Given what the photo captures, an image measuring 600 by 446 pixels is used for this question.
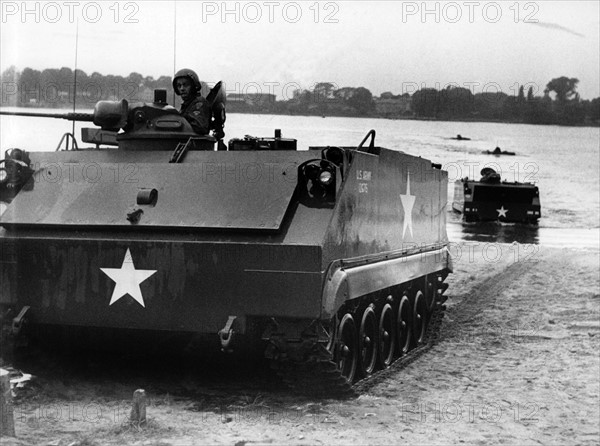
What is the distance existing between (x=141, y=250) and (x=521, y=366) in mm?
4514

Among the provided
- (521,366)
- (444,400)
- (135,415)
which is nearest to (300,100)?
(521,366)

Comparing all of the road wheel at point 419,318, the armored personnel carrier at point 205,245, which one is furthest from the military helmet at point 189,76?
the road wheel at point 419,318

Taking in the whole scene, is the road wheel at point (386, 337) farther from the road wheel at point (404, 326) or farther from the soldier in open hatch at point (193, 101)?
the soldier in open hatch at point (193, 101)

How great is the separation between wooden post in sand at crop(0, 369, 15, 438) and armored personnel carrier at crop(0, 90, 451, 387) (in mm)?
1175

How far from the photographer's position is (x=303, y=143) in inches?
838

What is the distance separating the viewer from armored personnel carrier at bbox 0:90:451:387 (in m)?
6.72

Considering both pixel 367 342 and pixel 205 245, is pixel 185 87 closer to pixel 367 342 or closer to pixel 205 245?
pixel 205 245

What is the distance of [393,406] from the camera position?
7.23 metres

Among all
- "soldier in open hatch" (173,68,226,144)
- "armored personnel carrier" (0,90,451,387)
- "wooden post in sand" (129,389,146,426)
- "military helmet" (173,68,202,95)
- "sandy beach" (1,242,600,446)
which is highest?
"military helmet" (173,68,202,95)

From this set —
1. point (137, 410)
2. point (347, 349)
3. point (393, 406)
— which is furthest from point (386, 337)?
point (137, 410)

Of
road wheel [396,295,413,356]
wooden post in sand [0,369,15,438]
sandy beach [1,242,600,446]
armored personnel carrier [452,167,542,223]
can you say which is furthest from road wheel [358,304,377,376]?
armored personnel carrier [452,167,542,223]

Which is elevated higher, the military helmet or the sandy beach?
the military helmet

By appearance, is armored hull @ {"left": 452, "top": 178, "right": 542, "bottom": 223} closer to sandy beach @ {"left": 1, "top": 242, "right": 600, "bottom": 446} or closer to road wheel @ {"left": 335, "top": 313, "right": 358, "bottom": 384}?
sandy beach @ {"left": 1, "top": 242, "right": 600, "bottom": 446}

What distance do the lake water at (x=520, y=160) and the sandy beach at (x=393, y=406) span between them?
27.7 ft
